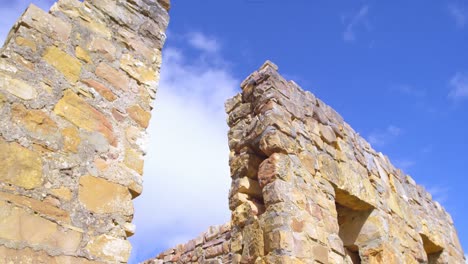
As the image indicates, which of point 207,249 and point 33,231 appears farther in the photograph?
point 207,249

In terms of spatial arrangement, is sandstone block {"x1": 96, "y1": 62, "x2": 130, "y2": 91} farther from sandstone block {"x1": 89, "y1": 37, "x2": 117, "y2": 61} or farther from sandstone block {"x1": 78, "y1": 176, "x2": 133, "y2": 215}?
sandstone block {"x1": 78, "y1": 176, "x2": 133, "y2": 215}

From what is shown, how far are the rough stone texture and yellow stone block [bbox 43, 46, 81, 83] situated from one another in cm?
193

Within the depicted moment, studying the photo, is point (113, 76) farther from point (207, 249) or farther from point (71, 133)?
point (207, 249)

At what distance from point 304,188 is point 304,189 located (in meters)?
0.01

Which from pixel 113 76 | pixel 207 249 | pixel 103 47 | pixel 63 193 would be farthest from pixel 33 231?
pixel 207 249

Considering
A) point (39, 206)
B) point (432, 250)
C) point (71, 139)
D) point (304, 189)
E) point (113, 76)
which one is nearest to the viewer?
point (39, 206)

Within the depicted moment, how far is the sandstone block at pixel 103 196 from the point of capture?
6.31 feet

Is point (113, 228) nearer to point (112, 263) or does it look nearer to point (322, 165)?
point (112, 263)

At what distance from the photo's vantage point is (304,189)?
12.5 feet

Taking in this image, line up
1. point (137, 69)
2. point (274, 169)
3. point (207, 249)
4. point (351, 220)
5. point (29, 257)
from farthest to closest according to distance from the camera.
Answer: point (207, 249)
point (351, 220)
point (274, 169)
point (137, 69)
point (29, 257)

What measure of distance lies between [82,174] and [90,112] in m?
0.35

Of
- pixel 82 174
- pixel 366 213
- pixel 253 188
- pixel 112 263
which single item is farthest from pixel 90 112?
pixel 366 213

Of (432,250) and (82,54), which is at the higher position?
(432,250)

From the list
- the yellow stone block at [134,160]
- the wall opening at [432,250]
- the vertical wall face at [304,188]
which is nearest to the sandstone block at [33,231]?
the yellow stone block at [134,160]
